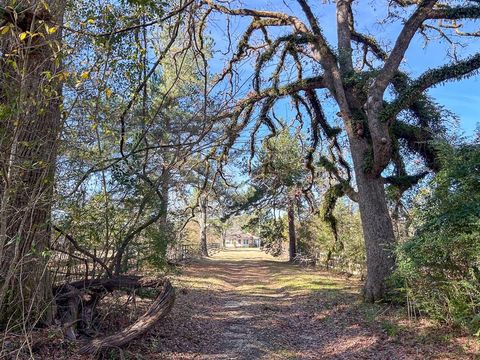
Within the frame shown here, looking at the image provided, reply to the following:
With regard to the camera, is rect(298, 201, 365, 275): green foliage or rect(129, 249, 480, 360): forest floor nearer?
rect(129, 249, 480, 360): forest floor

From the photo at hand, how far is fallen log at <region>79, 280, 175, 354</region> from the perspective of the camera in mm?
4383

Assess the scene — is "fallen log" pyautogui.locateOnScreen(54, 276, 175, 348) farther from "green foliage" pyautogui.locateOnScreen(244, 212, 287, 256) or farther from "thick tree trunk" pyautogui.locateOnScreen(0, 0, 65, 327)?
"green foliage" pyautogui.locateOnScreen(244, 212, 287, 256)

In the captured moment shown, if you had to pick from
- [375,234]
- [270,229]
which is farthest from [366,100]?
[270,229]

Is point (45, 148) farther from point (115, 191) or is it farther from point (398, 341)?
point (398, 341)

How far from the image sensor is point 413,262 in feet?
19.2

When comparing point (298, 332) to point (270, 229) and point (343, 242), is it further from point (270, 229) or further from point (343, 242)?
point (270, 229)

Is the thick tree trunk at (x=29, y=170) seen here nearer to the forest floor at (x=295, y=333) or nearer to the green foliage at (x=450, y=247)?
the forest floor at (x=295, y=333)

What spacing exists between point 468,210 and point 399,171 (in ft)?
17.3

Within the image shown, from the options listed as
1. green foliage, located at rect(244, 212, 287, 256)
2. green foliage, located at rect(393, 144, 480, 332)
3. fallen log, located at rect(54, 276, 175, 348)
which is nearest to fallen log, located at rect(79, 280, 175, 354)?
fallen log, located at rect(54, 276, 175, 348)

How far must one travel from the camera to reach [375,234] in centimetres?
851

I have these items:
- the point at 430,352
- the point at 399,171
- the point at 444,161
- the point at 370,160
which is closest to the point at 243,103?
the point at 370,160

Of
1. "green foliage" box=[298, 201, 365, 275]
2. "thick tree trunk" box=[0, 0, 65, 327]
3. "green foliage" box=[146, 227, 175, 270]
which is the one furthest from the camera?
"green foliage" box=[298, 201, 365, 275]

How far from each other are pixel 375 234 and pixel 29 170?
726cm

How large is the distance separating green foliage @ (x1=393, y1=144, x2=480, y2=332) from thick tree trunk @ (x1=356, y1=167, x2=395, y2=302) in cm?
194
